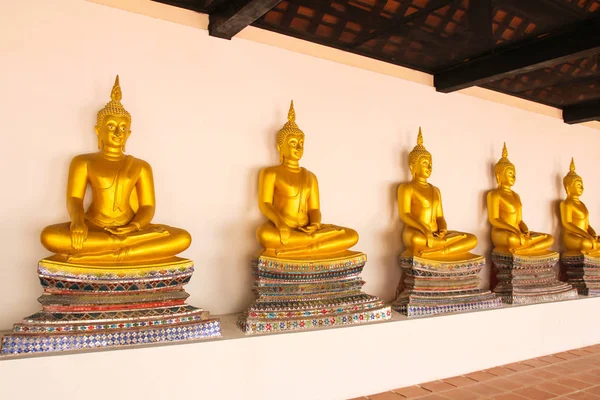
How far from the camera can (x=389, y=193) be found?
14.1ft

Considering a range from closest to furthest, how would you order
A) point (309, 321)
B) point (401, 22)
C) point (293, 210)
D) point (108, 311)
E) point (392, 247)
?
1. point (108, 311)
2. point (309, 321)
3. point (293, 210)
4. point (401, 22)
5. point (392, 247)

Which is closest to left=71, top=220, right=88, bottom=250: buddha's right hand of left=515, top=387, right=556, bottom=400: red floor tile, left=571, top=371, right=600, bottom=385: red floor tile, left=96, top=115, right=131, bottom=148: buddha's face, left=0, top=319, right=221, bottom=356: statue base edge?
left=0, top=319, right=221, bottom=356: statue base edge

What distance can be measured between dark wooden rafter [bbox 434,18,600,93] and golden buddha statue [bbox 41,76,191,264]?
2.69m

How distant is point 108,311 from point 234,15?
5.92 ft

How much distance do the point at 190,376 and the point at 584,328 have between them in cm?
367

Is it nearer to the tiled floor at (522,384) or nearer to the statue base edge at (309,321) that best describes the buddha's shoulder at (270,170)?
the statue base edge at (309,321)

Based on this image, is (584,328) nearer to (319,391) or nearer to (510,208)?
(510,208)

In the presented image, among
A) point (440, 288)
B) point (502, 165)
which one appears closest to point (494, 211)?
point (502, 165)

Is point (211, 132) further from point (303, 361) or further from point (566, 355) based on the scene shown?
point (566, 355)

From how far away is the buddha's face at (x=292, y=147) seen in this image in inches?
142

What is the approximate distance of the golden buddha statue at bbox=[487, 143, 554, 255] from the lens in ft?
14.9

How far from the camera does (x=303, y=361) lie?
3.11m

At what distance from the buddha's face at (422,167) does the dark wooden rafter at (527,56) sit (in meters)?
0.73

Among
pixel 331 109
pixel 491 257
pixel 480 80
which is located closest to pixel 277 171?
pixel 331 109
